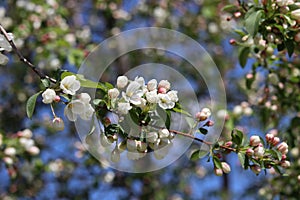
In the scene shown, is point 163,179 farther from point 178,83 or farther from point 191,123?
point 191,123

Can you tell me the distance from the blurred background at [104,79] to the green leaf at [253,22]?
74 centimetres

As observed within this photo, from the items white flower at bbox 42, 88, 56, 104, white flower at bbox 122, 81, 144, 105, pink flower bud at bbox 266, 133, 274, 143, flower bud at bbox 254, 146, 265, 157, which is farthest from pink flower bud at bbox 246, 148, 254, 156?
white flower at bbox 42, 88, 56, 104

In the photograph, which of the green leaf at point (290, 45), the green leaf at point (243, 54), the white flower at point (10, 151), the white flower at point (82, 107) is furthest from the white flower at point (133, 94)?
the white flower at point (10, 151)

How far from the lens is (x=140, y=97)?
1.43 metres

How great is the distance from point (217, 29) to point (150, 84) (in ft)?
11.7

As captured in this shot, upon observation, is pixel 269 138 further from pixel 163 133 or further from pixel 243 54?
pixel 243 54

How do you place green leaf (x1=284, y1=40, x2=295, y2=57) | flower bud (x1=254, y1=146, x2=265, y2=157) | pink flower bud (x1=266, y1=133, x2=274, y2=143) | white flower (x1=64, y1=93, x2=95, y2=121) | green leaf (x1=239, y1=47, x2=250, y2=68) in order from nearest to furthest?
white flower (x1=64, y1=93, x2=95, y2=121) < flower bud (x1=254, y1=146, x2=265, y2=157) < pink flower bud (x1=266, y1=133, x2=274, y2=143) < green leaf (x1=284, y1=40, x2=295, y2=57) < green leaf (x1=239, y1=47, x2=250, y2=68)

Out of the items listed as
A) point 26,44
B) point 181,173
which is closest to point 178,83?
point 26,44

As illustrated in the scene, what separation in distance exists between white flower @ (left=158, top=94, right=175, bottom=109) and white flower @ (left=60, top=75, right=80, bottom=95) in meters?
0.25

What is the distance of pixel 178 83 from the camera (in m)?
3.29

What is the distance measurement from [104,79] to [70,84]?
3.08 metres

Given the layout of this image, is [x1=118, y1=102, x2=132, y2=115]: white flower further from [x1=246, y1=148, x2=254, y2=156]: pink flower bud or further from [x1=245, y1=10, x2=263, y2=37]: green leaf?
[x1=245, y1=10, x2=263, y2=37]: green leaf

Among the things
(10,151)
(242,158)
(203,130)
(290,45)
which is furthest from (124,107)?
(10,151)

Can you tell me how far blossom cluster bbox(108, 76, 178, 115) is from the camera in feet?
4.64
